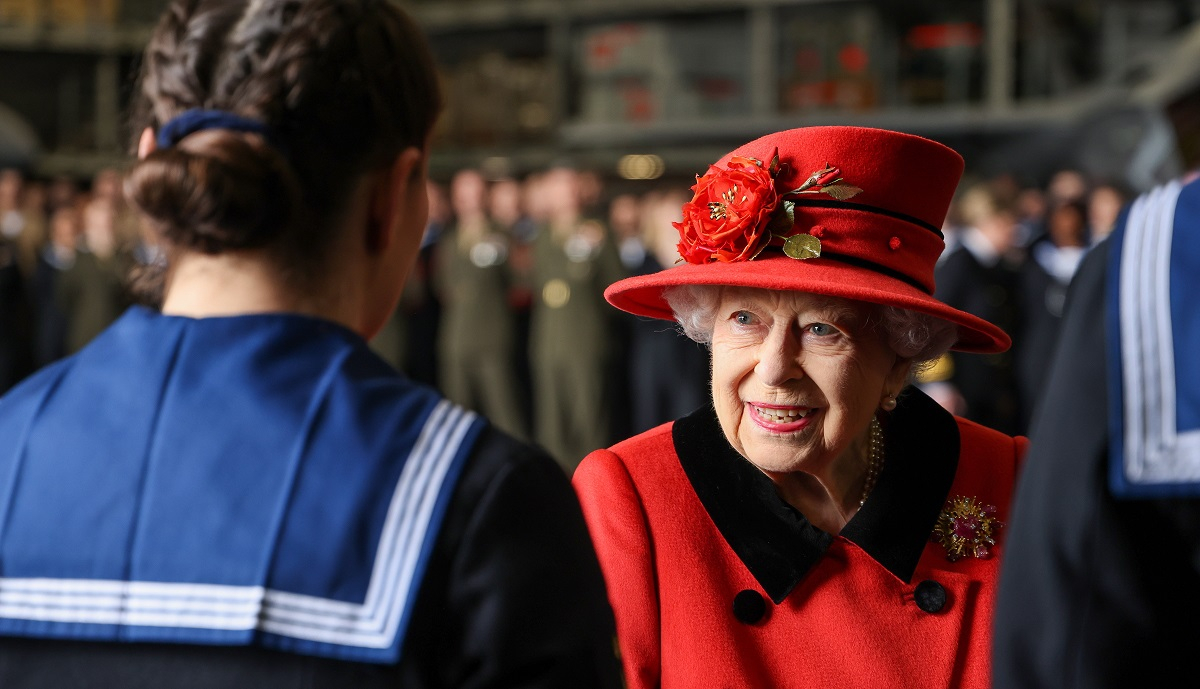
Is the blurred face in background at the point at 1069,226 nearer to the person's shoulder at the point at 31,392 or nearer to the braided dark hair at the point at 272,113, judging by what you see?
the braided dark hair at the point at 272,113

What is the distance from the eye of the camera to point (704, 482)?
2.38 meters

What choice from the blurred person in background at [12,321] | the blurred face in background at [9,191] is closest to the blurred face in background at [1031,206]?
the blurred person in background at [12,321]

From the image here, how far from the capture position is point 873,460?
2461mm

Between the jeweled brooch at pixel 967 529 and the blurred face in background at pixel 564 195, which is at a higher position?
the jeweled brooch at pixel 967 529

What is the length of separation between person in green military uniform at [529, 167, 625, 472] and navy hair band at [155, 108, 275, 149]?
7.68 meters

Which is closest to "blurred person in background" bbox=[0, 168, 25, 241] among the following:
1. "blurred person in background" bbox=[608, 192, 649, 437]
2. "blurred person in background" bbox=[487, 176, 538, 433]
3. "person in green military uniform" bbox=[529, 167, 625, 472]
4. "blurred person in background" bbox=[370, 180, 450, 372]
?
"blurred person in background" bbox=[370, 180, 450, 372]

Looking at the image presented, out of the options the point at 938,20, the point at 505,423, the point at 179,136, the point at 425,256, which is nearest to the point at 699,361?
the point at 505,423

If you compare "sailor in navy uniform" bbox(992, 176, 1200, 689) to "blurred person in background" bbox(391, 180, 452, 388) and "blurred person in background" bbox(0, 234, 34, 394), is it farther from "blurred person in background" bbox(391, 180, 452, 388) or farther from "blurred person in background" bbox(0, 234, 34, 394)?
"blurred person in background" bbox(0, 234, 34, 394)

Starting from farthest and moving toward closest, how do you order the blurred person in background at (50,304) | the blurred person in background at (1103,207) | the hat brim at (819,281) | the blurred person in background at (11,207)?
the blurred person in background at (11,207), the blurred person in background at (50,304), the blurred person in background at (1103,207), the hat brim at (819,281)

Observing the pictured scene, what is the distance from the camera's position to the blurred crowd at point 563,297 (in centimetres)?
805

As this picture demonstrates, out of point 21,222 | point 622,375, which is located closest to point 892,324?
point 622,375

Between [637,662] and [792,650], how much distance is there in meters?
0.25

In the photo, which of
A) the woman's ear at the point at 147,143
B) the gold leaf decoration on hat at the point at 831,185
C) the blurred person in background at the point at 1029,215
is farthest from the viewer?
the blurred person in background at the point at 1029,215

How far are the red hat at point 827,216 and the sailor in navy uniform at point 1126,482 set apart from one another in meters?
0.98
